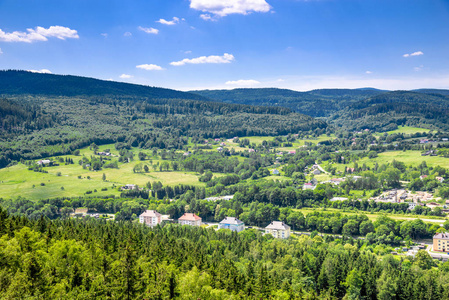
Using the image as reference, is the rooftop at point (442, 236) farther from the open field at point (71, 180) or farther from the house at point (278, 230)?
the open field at point (71, 180)

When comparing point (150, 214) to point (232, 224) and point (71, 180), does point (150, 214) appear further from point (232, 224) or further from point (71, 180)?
point (71, 180)

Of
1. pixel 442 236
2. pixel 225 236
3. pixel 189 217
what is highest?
pixel 442 236

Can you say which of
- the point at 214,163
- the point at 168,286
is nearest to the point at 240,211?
Result: the point at 214,163

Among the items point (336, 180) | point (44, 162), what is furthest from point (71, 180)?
point (336, 180)

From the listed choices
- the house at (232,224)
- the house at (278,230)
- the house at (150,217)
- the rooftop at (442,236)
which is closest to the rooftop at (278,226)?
the house at (278,230)

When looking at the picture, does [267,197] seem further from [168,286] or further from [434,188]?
[168,286]
